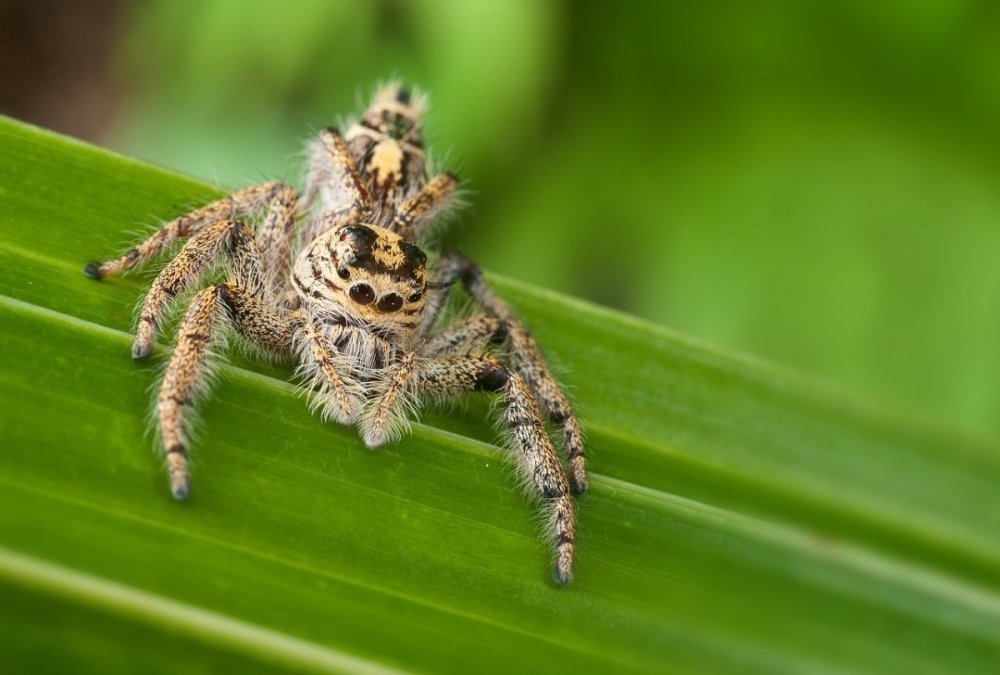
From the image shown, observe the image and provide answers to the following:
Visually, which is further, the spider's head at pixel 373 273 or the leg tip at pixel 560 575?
the spider's head at pixel 373 273

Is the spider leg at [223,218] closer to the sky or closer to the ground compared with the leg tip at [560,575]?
closer to the sky

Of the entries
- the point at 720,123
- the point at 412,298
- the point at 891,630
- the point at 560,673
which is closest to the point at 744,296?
the point at 720,123

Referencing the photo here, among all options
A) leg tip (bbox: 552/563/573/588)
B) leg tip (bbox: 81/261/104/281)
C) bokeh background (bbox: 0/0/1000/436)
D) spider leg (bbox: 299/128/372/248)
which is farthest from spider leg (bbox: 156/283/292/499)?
bokeh background (bbox: 0/0/1000/436)

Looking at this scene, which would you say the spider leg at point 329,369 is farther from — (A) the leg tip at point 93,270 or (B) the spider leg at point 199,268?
(A) the leg tip at point 93,270

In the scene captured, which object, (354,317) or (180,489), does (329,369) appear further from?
(180,489)

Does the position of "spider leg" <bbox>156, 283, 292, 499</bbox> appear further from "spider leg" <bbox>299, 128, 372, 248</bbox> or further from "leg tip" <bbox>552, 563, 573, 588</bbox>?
"leg tip" <bbox>552, 563, 573, 588</bbox>

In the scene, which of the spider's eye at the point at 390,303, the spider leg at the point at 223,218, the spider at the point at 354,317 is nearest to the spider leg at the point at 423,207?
the spider at the point at 354,317

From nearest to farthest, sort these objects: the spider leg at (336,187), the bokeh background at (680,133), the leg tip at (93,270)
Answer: the leg tip at (93,270)
the spider leg at (336,187)
the bokeh background at (680,133)
